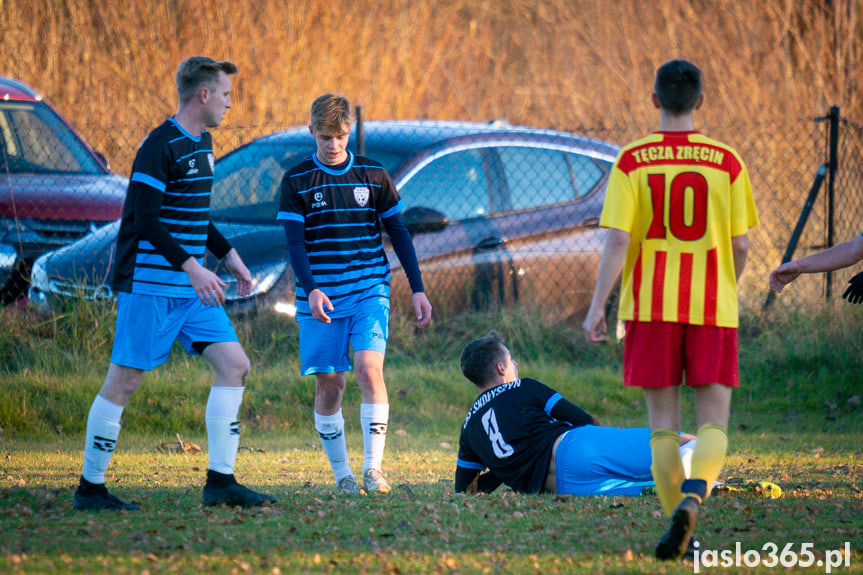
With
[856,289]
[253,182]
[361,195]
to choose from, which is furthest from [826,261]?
[253,182]

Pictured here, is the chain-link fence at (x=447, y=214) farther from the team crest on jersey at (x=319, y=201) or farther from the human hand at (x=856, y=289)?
the human hand at (x=856, y=289)

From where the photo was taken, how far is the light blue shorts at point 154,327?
13.6 feet

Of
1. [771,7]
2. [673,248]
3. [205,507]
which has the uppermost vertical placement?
[771,7]

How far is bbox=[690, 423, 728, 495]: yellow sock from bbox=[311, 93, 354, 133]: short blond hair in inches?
93.7

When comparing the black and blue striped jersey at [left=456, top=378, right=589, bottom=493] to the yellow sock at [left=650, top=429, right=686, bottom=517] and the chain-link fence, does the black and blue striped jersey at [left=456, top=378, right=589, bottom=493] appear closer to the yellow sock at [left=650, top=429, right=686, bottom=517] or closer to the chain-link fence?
the yellow sock at [left=650, top=429, right=686, bottom=517]

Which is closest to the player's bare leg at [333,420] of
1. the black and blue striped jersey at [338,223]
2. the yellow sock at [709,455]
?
the black and blue striped jersey at [338,223]

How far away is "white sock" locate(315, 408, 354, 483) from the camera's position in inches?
198

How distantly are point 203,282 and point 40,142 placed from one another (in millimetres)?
6612

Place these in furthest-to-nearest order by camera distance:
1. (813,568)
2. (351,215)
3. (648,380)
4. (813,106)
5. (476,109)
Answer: (476,109), (813,106), (351,215), (648,380), (813,568)

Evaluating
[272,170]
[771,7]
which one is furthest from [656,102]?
[771,7]

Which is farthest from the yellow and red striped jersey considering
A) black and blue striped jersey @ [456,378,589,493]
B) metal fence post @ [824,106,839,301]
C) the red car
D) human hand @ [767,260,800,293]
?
the red car

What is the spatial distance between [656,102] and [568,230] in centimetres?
459

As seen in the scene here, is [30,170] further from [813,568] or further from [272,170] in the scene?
[813,568]

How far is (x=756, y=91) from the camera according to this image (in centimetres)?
1421
